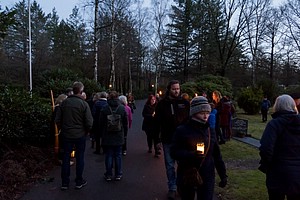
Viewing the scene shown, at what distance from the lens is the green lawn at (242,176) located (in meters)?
5.86

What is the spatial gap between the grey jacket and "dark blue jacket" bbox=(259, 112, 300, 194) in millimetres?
3498

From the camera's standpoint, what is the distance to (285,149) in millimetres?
3814

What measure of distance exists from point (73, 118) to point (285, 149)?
382 centimetres

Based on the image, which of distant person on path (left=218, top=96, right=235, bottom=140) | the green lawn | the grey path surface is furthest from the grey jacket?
the grey path surface

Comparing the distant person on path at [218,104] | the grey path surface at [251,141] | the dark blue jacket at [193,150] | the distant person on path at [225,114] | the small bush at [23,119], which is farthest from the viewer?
the grey path surface at [251,141]

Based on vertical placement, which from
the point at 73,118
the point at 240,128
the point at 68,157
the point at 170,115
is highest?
the point at 170,115

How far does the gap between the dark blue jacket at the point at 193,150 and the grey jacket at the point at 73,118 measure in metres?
2.73

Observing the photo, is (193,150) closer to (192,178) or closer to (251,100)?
(192,178)

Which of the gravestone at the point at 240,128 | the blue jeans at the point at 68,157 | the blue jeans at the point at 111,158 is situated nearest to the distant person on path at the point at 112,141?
the blue jeans at the point at 111,158

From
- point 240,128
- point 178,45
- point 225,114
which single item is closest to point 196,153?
point 225,114

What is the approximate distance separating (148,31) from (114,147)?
41.3 metres

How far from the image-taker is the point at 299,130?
3824 millimetres

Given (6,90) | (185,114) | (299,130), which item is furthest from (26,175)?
(299,130)

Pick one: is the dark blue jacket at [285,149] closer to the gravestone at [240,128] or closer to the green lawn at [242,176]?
the green lawn at [242,176]
